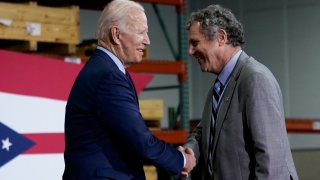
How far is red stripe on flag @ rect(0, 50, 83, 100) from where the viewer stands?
623 cm

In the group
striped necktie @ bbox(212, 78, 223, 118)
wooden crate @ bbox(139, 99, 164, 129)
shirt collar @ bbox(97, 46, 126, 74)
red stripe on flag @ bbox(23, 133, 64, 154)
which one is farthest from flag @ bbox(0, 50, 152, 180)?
shirt collar @ bbox(97, 46, 126, 74)

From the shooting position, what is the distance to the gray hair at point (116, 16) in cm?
312

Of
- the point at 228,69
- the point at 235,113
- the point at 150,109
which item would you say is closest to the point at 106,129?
the point at 235,113

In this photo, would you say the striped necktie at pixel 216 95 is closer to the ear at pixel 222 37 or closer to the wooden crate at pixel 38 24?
the ear at pixel 222 37

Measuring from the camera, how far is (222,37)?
342 cm

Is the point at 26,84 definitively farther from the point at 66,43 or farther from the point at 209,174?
the point at 209,174

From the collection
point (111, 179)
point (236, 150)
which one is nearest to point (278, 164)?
point (236, 150)

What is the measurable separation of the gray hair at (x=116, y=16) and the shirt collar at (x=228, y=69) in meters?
0.63

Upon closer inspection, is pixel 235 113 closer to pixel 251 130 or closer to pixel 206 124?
pixel 251 130

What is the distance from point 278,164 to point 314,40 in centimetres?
1310

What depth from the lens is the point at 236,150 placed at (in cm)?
324

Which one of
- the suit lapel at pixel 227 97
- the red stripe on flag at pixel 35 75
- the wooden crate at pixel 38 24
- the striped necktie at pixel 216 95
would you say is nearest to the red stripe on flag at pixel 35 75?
the red stripe on flag at pixel 35 75

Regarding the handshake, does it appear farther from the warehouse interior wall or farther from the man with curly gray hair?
the warehouse interior wall

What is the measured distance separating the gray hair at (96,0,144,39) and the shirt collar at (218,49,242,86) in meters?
0.63
